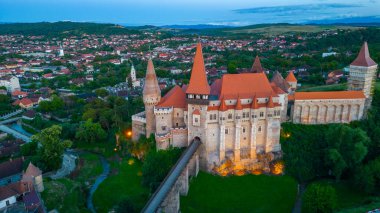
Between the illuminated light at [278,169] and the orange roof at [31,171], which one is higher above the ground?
the orange roof at [31,171]

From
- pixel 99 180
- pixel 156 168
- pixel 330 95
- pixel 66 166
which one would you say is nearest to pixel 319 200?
pixel 156 168

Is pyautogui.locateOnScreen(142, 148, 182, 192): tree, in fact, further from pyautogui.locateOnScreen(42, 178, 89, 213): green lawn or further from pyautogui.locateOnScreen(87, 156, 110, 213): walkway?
pyautogui.locateOnScreen(42, 178, 89, 213): green lawn

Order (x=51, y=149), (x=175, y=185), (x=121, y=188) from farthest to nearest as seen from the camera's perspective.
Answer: (x=51, y=149)
(x=121, y=188)
(x=175, y=185)

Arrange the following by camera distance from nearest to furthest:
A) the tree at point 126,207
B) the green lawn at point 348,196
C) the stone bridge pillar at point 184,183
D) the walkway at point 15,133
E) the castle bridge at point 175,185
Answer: the castle bridge at point 175,185
the tree at point 126,207
the stone bridge pillar at point 184,183
the green lawn at point 348,196
the walkway at point 15,133

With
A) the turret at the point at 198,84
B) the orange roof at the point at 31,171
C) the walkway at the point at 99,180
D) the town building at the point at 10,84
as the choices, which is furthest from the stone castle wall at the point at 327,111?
the town building at the point at 10,84

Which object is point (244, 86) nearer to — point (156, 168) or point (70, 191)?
point (156, 168)

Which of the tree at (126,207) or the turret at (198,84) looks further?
the turret at (198,84)

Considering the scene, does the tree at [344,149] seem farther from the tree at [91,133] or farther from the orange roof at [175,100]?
the tree at [91,133]
